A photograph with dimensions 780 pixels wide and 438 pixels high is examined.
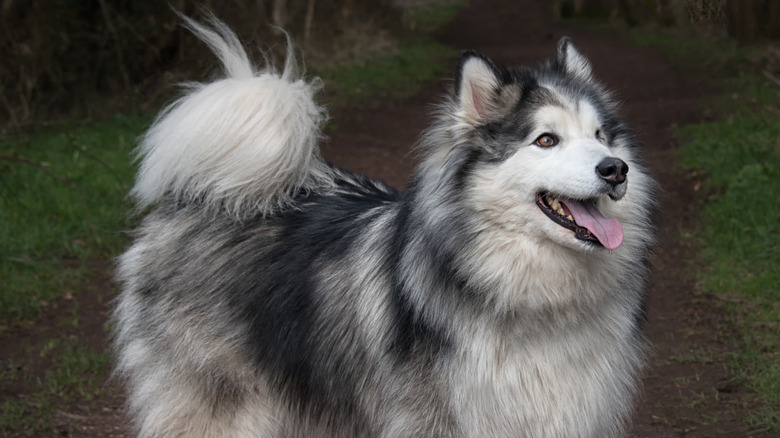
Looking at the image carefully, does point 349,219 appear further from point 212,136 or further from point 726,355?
point 726,355

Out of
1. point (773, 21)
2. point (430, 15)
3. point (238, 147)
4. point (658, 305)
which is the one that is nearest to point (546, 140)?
point (238, 147)

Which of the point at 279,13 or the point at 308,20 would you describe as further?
the point at 308,20

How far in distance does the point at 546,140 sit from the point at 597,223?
1.09 feet

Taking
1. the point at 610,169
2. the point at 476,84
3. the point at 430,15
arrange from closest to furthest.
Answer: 1. the point at 610,169
2. the point at 476,84
3. the point at 430,15

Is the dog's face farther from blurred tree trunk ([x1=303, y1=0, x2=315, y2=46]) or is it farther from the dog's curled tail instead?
blurred tree trunk ([x1=303, y1=0, x2=315, y2=46])

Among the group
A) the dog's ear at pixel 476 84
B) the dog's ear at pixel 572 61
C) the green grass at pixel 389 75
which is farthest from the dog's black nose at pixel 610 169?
the green grass at pixel 389 75

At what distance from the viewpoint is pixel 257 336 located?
343 cm

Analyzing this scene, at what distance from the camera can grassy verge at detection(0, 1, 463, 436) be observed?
4.90 meters

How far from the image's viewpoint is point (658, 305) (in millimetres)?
5883

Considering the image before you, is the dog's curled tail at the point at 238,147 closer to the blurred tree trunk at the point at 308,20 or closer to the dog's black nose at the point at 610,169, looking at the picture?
the dog's black nose at the point at 610,169

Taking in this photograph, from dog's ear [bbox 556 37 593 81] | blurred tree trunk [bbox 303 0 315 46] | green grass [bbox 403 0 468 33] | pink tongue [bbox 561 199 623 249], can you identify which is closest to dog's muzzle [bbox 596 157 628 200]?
pink tongue [bbox 561 199 623 249]

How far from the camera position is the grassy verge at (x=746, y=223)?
191 inches

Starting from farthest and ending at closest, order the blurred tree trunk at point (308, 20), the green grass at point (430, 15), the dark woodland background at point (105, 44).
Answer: the green grass at point (430, 15) → the blurred tree trunk at point (308, 20) → the dark woodland background at point (105, 44)

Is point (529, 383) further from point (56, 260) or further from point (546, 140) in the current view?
point (56, 260)
